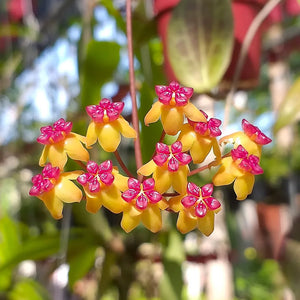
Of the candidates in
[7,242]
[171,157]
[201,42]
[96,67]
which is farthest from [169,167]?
[7,242]

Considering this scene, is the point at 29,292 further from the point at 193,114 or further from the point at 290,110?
the point at 193,114

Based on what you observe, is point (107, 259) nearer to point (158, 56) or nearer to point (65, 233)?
point (65, 233)

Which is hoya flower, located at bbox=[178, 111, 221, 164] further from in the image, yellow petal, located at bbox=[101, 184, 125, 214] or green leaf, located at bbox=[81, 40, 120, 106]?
green leaf, located at bbox=[81, 40, 120, 106]

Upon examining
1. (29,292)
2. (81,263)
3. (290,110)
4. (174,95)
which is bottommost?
(29,292)

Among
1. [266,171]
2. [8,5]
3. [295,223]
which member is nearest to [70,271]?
[295,223]

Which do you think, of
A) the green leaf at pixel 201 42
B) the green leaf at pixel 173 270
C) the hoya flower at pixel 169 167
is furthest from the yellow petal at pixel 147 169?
the green leaf at pixel 173 270

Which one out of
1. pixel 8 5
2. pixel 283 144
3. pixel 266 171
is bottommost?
pixel 266 171
